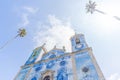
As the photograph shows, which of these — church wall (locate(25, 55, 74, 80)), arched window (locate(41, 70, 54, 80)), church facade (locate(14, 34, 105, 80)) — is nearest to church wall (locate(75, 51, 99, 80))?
church facade (locate(14, 34, 105, 80))

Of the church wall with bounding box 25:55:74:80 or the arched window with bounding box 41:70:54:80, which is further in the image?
the arched window with bounding box 41:70:54:80

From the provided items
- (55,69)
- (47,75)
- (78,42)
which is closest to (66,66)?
(55,69)

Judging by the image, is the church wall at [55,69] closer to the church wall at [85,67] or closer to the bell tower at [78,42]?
the church wall at [85,67]

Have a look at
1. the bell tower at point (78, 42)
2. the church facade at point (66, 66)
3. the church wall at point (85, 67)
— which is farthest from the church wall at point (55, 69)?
the bell tower at point (78, 42)

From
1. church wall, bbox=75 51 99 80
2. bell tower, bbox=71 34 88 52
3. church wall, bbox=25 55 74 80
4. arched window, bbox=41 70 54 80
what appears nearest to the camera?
church wall, bbox=75 51 99 80

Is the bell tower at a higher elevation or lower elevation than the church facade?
higher

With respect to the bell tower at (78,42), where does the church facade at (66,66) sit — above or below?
below

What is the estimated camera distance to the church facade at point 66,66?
15008 mm

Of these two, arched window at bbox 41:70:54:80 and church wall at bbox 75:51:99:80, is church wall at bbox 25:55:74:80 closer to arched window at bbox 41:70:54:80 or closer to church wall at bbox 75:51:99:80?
arched window at bbox 41:70:54:80

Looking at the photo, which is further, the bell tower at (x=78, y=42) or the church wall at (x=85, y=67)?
the bell tower at (x=78, y=42)

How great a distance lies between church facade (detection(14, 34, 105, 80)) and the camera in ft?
49.2

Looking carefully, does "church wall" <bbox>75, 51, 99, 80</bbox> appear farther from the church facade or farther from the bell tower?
the bell tower

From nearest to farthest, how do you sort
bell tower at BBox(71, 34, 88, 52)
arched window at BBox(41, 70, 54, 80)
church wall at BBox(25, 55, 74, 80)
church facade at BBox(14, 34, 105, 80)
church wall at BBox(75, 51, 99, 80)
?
1. church wall at BBox(75, 51, 99, 80)
2. church facade at BBox(14, 34, 105, 80)
3. church wall at BBox(25, 55, 74, 80)
4. arched window at BBox(41, 70, 54, 80)
5. bell tower at BBox(71, 34, 88, 52)

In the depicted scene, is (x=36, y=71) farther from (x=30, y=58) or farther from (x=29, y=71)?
(x=30, y=58)
